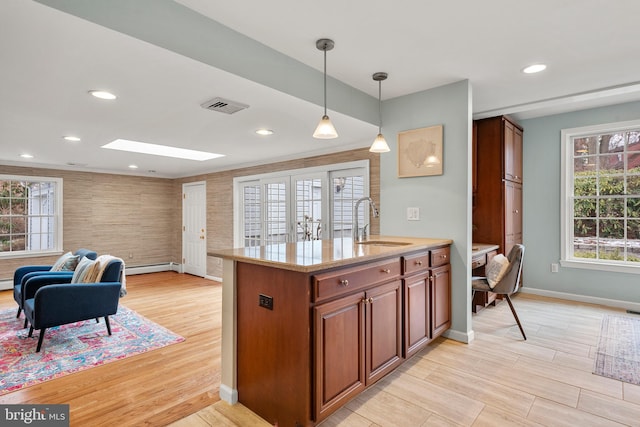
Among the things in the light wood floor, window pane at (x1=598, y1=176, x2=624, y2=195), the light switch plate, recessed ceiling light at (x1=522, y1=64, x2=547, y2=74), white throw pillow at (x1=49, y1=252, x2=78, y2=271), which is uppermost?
recessed ceiling light at (x1=522, y1=64, x2=547, y2=74)

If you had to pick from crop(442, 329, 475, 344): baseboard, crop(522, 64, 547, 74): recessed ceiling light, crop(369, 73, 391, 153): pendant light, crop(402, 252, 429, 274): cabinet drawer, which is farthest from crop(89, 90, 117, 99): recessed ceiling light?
Result: crop(442, 329, 475, 344): baseboard

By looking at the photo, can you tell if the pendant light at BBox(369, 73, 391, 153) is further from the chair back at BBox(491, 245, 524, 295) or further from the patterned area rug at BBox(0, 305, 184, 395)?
the patterned area rug at BBox(0, 305, 184, 395)

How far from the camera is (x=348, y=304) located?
1.94 m

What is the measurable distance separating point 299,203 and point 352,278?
318cm

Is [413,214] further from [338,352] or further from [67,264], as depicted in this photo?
[67,264]

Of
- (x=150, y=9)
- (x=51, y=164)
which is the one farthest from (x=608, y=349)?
(x=51, y=164)

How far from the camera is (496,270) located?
10.6 feet

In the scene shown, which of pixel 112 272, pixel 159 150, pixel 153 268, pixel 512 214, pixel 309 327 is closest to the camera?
pixel 309 327

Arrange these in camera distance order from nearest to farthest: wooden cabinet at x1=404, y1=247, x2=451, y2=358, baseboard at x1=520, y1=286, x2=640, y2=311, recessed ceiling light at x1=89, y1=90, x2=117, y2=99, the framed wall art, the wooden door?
recessed ceiling light at x1=89, y1=90, x2=117, y2=99 < wooden cabinet at x1=404, y1=247, x2=451, y2=358 < the framed wall art < baseboard at x1=520, y1=286, x2=640, y2=311 < the wooden door

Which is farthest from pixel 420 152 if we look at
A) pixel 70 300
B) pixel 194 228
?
pixel 194 228

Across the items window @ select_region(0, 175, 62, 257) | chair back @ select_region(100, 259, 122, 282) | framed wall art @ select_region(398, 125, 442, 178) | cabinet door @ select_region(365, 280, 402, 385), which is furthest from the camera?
window @ select_region(0, 175, 62, 257)

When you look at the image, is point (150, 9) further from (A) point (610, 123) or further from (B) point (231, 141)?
(A) point (610, 123)

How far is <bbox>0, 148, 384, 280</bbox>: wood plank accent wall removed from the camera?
6.09 meters

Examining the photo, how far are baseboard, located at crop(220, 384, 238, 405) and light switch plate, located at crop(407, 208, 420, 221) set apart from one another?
219 centimetres
